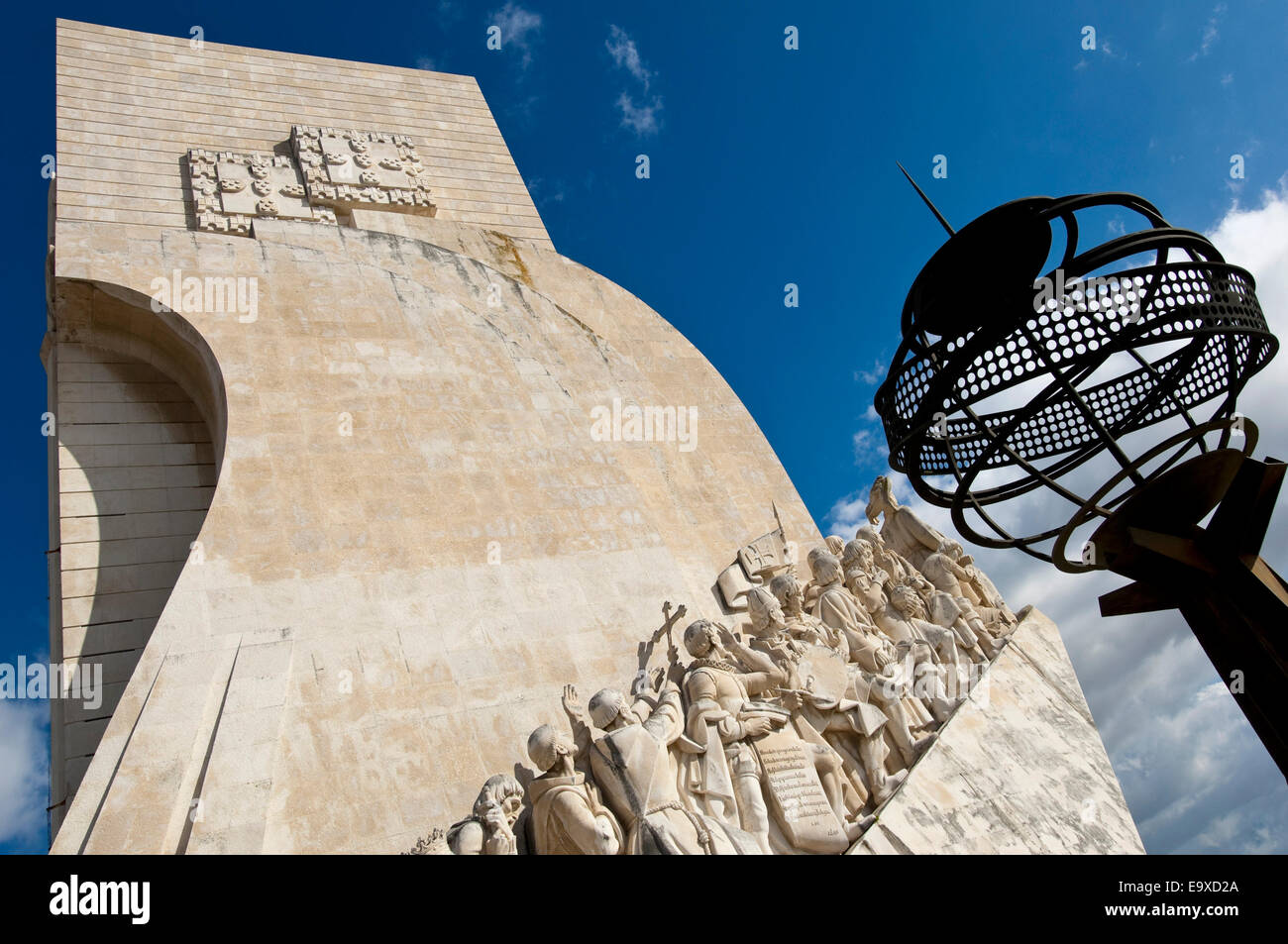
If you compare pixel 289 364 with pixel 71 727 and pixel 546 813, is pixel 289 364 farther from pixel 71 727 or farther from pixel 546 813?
pixel 546 813

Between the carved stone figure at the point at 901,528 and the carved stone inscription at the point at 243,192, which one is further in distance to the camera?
the carved stone inscription at the point at 243,192

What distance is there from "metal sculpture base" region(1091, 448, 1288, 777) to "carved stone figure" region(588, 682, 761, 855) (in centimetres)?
194

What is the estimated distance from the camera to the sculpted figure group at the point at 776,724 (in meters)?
4.38

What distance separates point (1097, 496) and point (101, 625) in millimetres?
6899

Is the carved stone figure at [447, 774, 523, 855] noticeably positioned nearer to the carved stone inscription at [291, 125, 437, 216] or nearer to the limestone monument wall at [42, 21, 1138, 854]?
the limestone monument wall at [42, 21, 1138, 854]

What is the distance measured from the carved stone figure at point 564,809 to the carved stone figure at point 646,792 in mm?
83

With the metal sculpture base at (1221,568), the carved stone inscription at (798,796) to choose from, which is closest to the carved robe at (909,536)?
the carved stone inscription at (798,796)

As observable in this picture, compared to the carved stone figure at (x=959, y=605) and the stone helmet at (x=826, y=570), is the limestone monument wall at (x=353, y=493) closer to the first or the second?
the stone helmet at (x=826, y=570)

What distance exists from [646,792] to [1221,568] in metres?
2.46

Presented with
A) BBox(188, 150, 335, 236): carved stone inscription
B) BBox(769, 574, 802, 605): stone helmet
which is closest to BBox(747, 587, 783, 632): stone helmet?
BBox(769, 574, 802, 605): stone helmet

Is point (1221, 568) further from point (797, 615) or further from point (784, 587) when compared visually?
point (784, 587)

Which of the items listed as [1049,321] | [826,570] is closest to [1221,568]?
[1049,321]

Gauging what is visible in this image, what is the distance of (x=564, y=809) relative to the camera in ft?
14.0
